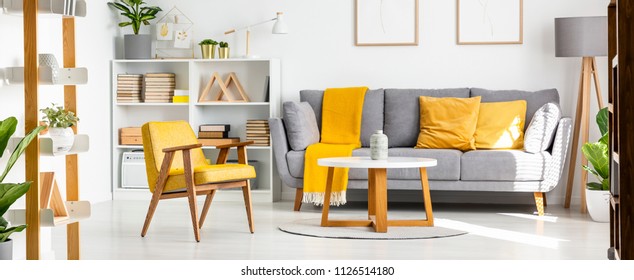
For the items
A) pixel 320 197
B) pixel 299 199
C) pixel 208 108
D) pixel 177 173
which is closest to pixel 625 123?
pixel 177 173

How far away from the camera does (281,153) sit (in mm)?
6547

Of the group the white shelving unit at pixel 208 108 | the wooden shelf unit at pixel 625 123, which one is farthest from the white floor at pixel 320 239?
the wooden shelf unit at pixel 625 123

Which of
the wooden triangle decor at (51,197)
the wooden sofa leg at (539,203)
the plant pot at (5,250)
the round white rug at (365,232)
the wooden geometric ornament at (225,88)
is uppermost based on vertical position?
the wooden geometric ornament at (225,88)

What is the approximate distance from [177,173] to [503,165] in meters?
2.44

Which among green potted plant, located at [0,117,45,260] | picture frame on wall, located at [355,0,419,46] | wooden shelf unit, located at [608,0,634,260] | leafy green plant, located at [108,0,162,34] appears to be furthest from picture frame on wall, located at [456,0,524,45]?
green potted plant, located at [0,117,45,260]

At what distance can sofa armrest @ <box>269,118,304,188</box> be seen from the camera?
6547 millimetres

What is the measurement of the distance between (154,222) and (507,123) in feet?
8.92

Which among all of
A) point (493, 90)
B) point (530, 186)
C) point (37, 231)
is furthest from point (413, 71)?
point (37, 231)

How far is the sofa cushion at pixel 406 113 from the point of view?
22.5 feet

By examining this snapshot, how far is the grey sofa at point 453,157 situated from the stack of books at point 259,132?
487 mm

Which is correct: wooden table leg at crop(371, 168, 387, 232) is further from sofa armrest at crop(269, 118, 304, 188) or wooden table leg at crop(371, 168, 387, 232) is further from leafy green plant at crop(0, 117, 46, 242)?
leafy green plant at crop(0, 117, 46, 242)

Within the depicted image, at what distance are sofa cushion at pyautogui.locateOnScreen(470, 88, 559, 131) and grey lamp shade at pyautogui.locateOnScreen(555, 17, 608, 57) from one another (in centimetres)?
37

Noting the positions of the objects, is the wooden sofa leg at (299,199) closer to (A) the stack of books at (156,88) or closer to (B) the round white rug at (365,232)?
(B) the round white rug at (365,232)

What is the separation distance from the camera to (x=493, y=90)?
6875 millimetres
